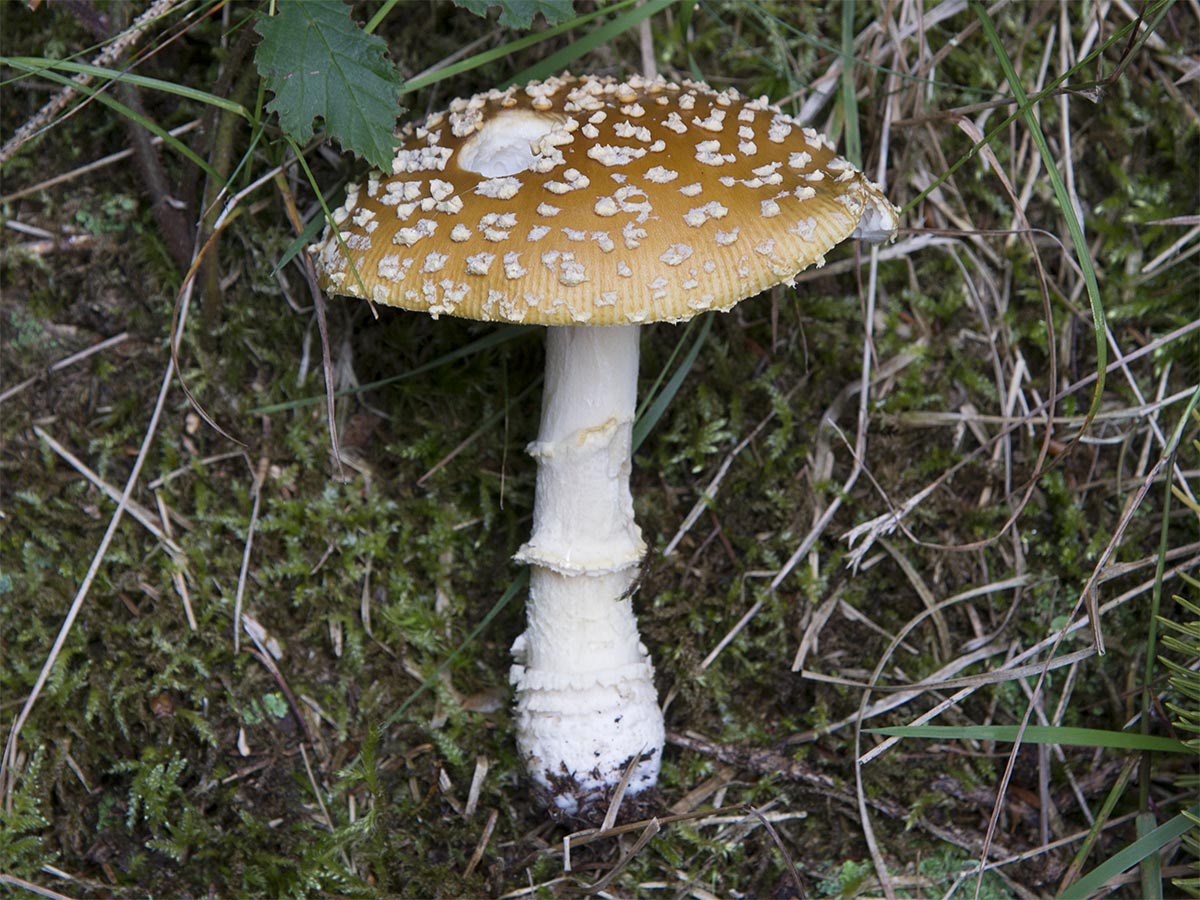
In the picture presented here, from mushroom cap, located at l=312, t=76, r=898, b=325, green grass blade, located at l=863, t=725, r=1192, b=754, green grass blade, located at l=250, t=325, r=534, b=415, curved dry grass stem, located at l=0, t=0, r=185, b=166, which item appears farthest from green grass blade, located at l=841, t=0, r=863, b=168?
curved dry grass stem, located at l=0, t=0, r=185, b=166

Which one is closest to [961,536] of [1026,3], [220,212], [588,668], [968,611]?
[968,611]

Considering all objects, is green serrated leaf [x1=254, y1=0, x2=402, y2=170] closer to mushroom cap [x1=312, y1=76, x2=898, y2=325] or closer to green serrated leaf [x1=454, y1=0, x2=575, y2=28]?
mushroom cap [x1=312, y1=76, x2=898, y2=325]

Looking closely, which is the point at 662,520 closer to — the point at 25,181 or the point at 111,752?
the point at 111,752

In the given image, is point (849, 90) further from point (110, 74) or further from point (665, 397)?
point (110, 74)

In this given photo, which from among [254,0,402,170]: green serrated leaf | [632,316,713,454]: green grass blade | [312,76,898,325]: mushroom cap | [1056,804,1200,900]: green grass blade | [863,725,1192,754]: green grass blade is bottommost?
[1056,804,1200,900]: green grass blade

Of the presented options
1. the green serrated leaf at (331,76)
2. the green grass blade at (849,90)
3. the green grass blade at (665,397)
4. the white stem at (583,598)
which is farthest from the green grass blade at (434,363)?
the green grass blade at (849,90)

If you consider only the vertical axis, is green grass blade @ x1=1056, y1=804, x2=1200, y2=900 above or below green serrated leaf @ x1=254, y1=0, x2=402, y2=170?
below

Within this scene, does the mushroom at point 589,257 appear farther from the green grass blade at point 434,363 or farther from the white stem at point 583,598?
the green grass blade at point 434,363
